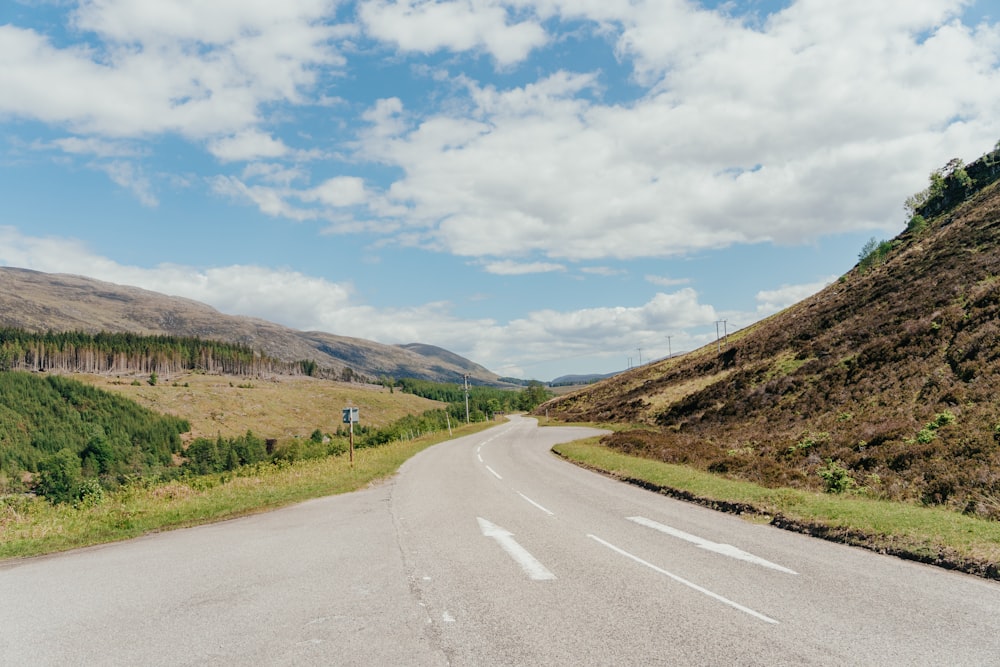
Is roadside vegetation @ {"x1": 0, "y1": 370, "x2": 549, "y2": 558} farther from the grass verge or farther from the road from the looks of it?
the grass verge

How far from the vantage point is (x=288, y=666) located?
5621mm

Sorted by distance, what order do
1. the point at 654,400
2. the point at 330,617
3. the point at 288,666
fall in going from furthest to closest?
the point at 654,400, the point at 330,617, the point at 288,666

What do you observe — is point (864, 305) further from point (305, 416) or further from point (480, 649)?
point (305, 416)

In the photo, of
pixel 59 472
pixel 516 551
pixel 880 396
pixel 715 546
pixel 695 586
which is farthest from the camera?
pixel 59 472

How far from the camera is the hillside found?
17641 mm

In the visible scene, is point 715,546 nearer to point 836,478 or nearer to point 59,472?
point 836,478

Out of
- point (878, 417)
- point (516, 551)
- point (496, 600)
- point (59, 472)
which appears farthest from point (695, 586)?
point (59, 472)

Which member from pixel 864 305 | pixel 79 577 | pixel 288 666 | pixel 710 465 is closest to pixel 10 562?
pixel 79 577

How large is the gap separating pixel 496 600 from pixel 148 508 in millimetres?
14892

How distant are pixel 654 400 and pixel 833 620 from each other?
58.5 meters

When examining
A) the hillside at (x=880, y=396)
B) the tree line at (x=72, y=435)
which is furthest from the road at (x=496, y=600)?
the tree line at (x=72, y=435)

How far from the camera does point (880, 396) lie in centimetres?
2684

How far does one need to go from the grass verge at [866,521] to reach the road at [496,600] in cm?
50

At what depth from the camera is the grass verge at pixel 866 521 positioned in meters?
9.26
